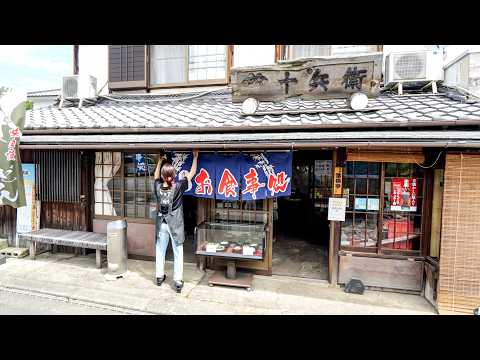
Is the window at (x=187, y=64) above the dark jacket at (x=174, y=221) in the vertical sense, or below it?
above

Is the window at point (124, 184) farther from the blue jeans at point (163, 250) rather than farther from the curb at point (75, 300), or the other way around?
the curb at point (75, 300)

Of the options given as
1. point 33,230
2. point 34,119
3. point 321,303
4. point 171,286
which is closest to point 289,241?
point 321,303

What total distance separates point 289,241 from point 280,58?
599cm

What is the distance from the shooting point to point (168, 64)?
9.09 m

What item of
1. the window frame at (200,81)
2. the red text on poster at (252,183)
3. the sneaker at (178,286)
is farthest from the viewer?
the window frame at (200,81)

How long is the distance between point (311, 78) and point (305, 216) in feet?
26.1

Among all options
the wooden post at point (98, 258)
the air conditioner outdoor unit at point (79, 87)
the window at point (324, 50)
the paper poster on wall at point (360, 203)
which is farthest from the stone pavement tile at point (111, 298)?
the window at point (324, 50)

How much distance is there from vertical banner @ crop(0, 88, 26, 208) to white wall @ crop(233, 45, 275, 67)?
5953mm

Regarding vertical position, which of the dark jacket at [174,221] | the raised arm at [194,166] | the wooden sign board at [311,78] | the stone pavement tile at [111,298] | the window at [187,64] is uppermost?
the window at [187,64]

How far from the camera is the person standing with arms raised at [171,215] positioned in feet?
18.8

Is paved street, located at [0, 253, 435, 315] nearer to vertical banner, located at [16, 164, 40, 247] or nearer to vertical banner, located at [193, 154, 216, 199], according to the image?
vertical banner, located at [16, 164, 40, 247]

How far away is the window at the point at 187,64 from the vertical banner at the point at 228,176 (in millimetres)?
3564

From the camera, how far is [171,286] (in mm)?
5918

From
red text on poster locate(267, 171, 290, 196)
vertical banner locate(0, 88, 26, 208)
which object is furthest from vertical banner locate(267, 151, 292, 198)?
vertical banner locate(0, 88, 26, 208)
